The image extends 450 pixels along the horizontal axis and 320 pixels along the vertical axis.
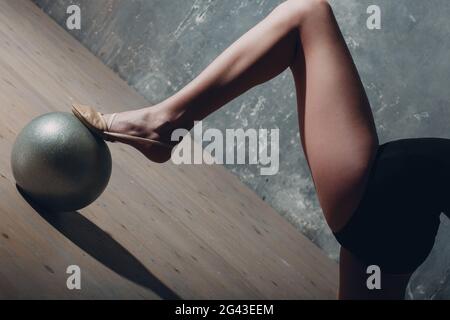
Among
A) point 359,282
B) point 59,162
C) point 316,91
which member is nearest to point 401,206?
point 359,282

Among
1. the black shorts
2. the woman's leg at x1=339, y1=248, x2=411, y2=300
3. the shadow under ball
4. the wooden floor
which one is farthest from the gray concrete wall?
the shadow under ball

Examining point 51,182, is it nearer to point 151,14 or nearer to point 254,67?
point 254,67

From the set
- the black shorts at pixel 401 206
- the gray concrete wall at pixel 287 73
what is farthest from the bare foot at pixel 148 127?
the gray concrete wall at pixel 287 73

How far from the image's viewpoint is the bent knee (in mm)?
1732

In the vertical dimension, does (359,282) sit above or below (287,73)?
below

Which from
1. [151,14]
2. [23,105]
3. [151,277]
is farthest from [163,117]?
[151,14]

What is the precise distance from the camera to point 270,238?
3352 mm

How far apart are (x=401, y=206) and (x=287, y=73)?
111 inches

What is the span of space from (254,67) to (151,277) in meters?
0.60

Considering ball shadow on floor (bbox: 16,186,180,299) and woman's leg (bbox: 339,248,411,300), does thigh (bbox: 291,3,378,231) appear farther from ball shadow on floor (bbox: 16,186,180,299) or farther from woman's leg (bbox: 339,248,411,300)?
ball shadow on floor (bbox: 16,186,180,299)

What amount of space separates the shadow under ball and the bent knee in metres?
0.61

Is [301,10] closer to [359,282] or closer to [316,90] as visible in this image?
[316,90]

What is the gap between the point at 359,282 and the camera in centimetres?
170

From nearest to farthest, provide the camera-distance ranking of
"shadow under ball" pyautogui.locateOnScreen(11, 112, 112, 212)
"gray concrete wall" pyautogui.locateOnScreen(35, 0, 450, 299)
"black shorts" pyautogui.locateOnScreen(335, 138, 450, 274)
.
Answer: "black shorts" pyautogui.locateOnScreen(335, 138, 450, 274)
"shadow under ball" pyautogui.locateOnScreen(11, 112, 112, 212)
"gray concrete wall" pyautogui.locateOnScreen(35, 0, 450, 299)
